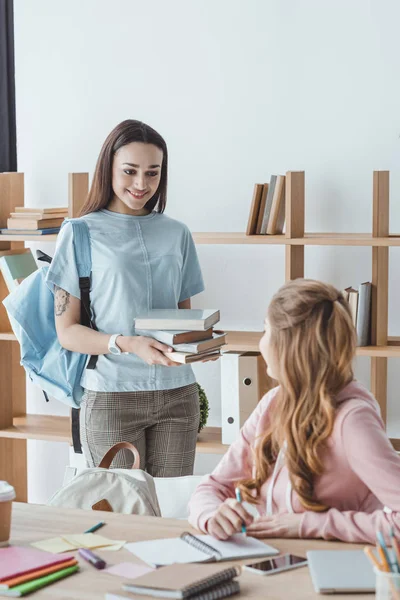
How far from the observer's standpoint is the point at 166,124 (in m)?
3.80

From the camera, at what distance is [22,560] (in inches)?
65.7

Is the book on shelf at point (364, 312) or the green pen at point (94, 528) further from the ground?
the book on shelf at point (364, 312)

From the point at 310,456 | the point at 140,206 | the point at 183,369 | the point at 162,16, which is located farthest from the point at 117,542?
the point at 162,16

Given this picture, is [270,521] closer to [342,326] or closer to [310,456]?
[310,456]

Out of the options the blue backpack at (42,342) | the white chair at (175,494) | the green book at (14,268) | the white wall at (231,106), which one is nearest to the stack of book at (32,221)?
the green book at (14,268)

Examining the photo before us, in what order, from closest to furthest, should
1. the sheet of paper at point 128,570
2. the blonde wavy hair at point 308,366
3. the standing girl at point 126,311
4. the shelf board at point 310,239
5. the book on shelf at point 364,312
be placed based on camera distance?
the sheet of paper at point 128,570
the blonde wavy hair at point 308,366
the standing girl at point 126,311
the shelf board at point 310,239
the book on shelf at point 364,312

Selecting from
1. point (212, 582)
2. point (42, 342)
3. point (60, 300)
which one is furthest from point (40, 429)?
point (212, 582)

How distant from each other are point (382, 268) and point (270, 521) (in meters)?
1.75

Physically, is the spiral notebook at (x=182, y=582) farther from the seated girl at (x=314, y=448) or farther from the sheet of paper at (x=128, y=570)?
the seated girl at (x=314, y=448)

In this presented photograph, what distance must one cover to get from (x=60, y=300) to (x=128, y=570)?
1.22m

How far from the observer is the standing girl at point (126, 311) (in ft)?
8.71

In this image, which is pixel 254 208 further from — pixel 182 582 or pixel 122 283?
pixel 182 582

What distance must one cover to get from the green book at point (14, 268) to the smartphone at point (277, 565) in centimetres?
225

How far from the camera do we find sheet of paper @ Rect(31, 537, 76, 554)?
173 cm
